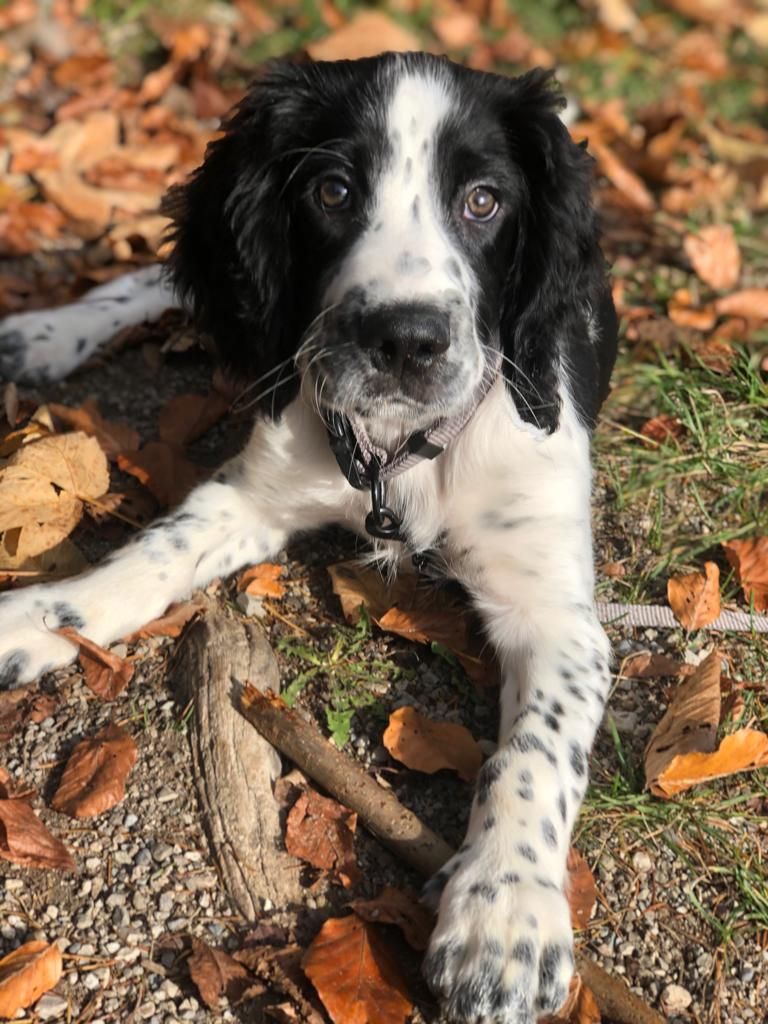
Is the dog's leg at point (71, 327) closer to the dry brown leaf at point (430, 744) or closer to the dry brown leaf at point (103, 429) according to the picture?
the dry brown leaf at point (103, 429)

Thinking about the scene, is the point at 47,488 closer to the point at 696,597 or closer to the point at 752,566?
the point at 696,597

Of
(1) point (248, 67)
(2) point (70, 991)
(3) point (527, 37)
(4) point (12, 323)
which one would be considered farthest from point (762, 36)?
(2) point (70, 991)

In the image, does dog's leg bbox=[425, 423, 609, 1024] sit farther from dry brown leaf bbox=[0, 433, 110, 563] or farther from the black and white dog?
dry brown leaf bbox=[0, 433, 110, 563]

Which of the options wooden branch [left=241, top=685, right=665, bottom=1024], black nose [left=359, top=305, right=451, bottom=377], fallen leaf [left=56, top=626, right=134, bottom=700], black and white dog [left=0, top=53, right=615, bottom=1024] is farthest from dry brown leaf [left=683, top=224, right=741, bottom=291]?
fallen leaf [left=56, top=626, right=134, bottom=700]

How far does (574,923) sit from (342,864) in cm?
46

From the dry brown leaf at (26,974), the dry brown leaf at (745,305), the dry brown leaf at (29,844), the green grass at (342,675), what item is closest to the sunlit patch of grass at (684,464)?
the dry brown leaf at (745,305)

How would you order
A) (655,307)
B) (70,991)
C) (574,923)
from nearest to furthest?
(70,991), (574,923), (655,307)

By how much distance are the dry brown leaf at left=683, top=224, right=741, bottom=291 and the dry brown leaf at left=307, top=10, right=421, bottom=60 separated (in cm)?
211

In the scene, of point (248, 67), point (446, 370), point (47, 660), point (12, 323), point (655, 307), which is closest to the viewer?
point (446, 370)

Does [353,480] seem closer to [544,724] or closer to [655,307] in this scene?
[544,724]

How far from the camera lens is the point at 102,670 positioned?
9.18 feet

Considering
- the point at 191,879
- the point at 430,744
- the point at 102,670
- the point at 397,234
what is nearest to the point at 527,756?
the point at 430,744

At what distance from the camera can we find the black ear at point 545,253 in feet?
8.99

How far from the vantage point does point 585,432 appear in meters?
3.12
